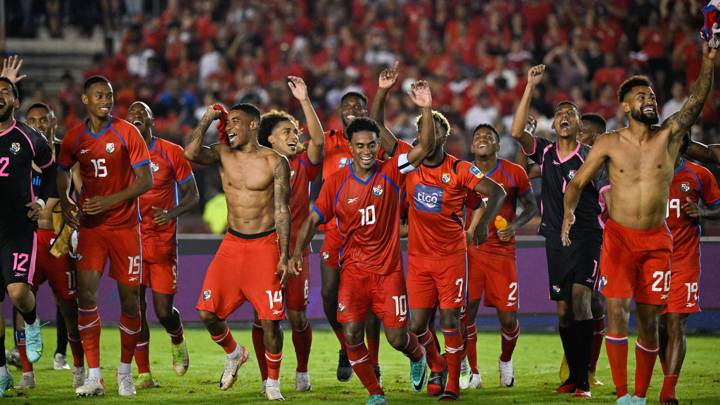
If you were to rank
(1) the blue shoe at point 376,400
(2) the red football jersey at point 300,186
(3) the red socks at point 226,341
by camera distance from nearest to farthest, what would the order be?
1. (1) the blue shoe at point 376,400
2. (3) the red socks at point 226,341
3. (2) the red football jersey at point 300,186

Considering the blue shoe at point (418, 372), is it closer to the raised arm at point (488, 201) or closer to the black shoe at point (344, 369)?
the black shoe at point (344, 369)

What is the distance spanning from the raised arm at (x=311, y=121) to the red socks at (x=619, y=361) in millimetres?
3289

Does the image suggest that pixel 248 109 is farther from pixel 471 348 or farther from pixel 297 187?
pixel 471 348

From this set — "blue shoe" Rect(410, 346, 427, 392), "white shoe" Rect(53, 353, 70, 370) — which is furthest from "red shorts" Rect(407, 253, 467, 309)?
"white shoe" Rect(53, 353, 70, 370)

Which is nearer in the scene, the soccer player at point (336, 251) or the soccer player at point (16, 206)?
the soccer player at point (16, 206)

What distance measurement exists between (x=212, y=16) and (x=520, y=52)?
23.8 ft

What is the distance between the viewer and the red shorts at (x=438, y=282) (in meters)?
9.89

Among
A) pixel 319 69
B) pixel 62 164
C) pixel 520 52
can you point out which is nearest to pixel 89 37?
pixel 319 69

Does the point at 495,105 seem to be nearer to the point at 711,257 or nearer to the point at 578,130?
the point at 711,257

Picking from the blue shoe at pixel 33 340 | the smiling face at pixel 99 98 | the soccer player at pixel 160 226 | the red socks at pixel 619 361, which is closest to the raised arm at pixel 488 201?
the red socks at pixel 619 361

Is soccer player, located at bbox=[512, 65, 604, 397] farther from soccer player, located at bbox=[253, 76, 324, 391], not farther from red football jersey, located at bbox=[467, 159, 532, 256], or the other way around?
soccer player, located at bbox=[253, 76, 324, 391]

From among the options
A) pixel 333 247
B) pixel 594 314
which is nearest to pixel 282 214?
pixel 333 247

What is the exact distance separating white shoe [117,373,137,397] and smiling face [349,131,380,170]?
2.96 metres

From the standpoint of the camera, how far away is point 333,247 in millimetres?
10914
